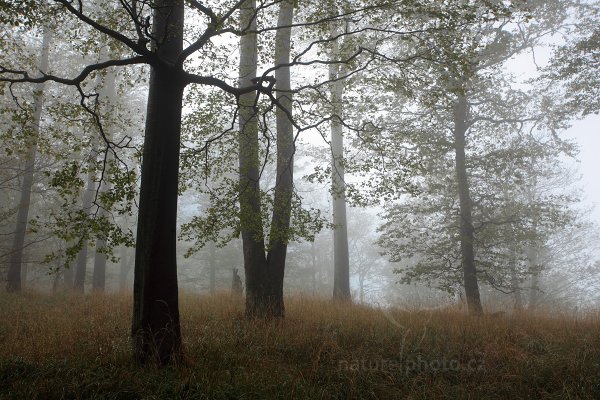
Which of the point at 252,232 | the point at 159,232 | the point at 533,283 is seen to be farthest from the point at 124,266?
the point at 533,283

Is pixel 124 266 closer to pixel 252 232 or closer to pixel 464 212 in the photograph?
pixel 252 232

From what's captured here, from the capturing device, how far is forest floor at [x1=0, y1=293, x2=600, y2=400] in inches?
162

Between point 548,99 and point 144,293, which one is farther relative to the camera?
point 548,99

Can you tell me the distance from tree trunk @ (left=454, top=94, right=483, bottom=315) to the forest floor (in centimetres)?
232

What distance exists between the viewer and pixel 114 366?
14.8 feet

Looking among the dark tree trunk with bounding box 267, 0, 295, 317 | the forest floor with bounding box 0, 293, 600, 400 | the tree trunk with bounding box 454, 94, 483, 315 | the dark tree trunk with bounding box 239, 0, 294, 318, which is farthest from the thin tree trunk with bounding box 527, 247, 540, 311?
the dark tree trunk with bounding box 239, 0, 294, 318

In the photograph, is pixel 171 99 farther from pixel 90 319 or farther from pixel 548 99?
pixel 548 99

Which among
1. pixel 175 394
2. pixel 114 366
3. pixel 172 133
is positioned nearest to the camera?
pixel 175 394

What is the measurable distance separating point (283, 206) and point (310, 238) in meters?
1.25

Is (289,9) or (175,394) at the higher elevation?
(289,9)

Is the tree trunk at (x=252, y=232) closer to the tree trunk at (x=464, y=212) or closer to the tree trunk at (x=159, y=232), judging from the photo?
the tree trunk at (x=159, y=232)

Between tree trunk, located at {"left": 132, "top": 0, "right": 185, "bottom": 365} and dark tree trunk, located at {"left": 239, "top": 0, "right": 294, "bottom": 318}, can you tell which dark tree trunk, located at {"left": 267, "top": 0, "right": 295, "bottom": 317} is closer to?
dark tree trunk, located at {"left": 239, "top": 0, "right": 294, "bottom": 318}

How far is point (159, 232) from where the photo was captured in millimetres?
4820

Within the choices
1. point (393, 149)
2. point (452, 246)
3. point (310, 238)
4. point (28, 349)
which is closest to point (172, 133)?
point (310, 238)
